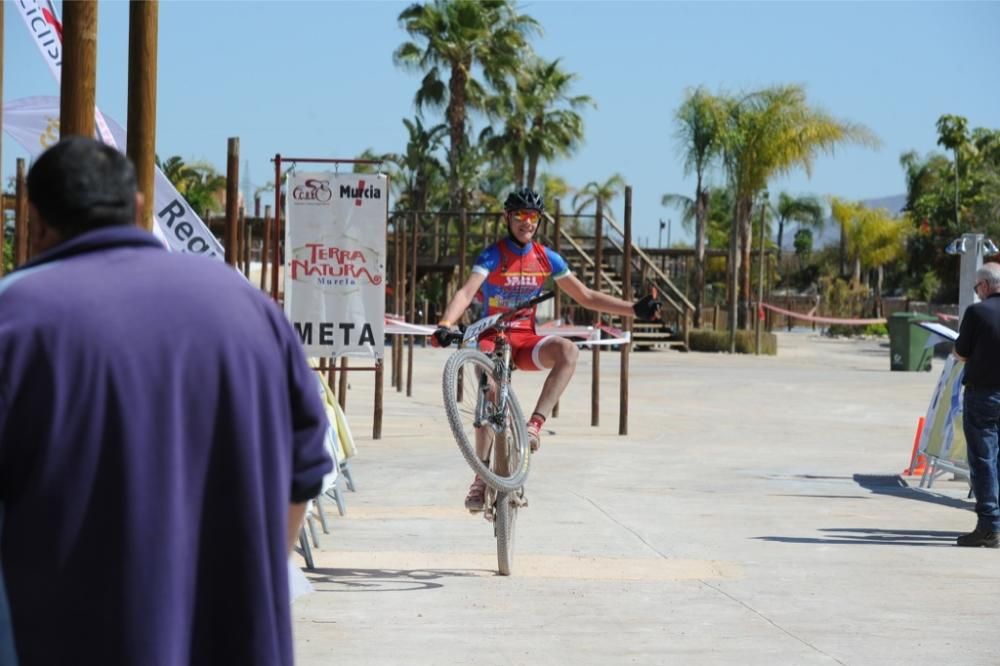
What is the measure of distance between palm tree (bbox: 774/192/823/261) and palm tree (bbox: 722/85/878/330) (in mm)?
42942

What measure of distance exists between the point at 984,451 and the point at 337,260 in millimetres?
4897

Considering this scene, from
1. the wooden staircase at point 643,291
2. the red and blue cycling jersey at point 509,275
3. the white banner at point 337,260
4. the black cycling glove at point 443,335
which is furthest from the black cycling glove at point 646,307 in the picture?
the wooden staircase at point 643,291

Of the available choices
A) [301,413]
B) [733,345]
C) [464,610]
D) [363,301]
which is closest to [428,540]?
[464,610]

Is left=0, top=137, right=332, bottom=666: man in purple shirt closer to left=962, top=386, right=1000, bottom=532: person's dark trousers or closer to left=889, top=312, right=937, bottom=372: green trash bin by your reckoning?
left=962, top=386, right=1000, bottom=532: person's dark trousers

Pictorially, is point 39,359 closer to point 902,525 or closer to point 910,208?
point 902,525

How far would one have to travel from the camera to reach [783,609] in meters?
7.42

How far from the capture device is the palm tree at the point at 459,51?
50875 millimetres

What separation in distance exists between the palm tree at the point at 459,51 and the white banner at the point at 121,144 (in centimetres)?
4270

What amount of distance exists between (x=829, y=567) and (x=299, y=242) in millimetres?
5043

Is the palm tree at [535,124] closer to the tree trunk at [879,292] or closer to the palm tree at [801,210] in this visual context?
the tree trunk at [879,292]

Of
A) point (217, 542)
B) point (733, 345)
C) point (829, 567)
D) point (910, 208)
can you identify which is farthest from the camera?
point (910, 208)

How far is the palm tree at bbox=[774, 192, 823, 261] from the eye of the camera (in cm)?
8831

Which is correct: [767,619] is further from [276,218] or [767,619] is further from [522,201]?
[276,218]

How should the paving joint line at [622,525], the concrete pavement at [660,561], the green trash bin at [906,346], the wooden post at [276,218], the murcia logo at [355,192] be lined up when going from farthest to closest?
the green trash bin at [906,346], the murcia logo at [355,192], the wooden post at [276,218], the paving joint line at [622,525], the concrete pavement at [660,561]
